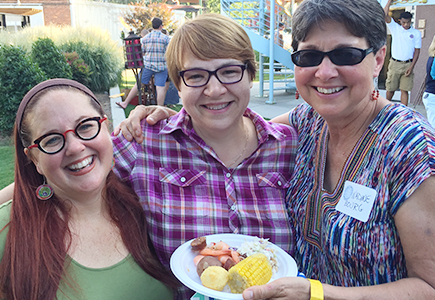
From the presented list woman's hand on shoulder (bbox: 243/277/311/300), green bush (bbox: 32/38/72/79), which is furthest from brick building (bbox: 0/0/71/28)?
woman's hand on shoulder (bbox: 243/277/311/300)

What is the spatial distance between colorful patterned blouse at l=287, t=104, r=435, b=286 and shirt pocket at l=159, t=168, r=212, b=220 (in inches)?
26.0

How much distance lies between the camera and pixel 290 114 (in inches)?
121

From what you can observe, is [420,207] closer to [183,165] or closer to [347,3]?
[347,3]

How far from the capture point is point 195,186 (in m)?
2.54

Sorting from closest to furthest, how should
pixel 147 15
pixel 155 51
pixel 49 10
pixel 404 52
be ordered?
1. pixel 404 52
2. pixel 155 51
3. pixel 147 15
4. pixel 49 10

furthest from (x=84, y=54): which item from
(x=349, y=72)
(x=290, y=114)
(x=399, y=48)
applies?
(x=349, y=72)

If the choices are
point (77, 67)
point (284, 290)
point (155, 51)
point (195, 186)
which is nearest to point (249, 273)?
point (284, 290)

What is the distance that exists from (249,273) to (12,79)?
843 centimetres

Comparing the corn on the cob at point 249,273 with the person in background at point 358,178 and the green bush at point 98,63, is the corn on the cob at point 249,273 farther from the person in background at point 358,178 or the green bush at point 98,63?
the green bush at point 98,63

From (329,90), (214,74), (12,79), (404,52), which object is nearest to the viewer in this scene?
(329,90)

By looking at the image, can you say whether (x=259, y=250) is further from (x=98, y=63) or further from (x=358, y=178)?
(x=98, y=63)

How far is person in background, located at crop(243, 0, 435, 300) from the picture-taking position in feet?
6.08

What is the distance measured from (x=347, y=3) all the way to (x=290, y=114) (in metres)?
1.16

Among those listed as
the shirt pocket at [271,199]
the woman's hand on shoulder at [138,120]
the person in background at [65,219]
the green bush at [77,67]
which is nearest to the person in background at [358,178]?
the shirt pocket at [271,199]
